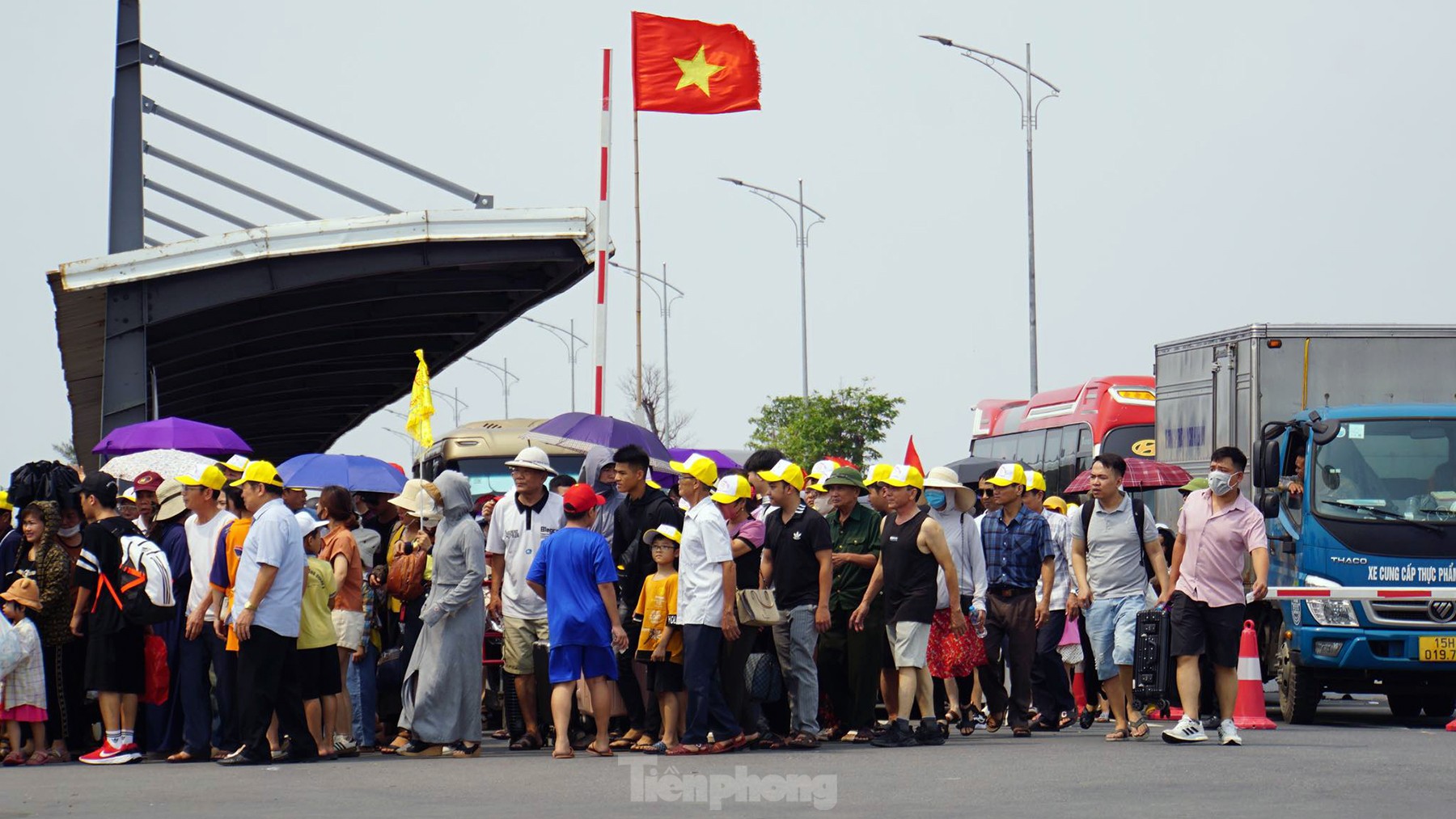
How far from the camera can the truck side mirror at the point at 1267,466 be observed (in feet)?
47.4

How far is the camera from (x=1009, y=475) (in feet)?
45.4

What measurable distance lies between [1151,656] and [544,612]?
156 inches

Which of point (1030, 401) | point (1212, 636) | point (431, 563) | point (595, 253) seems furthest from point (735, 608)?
point (1030, 401)

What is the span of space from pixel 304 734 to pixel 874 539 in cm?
395

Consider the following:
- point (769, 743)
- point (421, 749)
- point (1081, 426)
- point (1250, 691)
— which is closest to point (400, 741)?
point (421, 749)

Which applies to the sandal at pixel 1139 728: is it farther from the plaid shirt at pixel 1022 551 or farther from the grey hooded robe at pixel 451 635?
the grey hooded robe at pixel 451 635

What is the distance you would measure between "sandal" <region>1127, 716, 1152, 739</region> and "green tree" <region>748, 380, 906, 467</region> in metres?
43.6

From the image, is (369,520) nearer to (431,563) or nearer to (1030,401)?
(431,563)

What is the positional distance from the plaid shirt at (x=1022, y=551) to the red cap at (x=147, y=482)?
19.5 feet

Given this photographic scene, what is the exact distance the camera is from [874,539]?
13125 millimetres

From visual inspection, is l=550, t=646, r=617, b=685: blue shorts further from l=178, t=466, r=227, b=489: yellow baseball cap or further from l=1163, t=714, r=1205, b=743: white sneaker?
l=1163, t=714, r=1205, b=743: white sneaker

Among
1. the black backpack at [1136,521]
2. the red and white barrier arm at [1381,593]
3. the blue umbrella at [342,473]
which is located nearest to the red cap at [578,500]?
the black backpack at [1136,521]

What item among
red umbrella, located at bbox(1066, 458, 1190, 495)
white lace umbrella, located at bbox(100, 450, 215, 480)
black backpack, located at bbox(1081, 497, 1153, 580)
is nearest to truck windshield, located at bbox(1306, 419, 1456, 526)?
black backpack, located at bbox(1081, 497, 1153, 580)

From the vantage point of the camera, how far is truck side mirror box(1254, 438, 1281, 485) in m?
14.4
